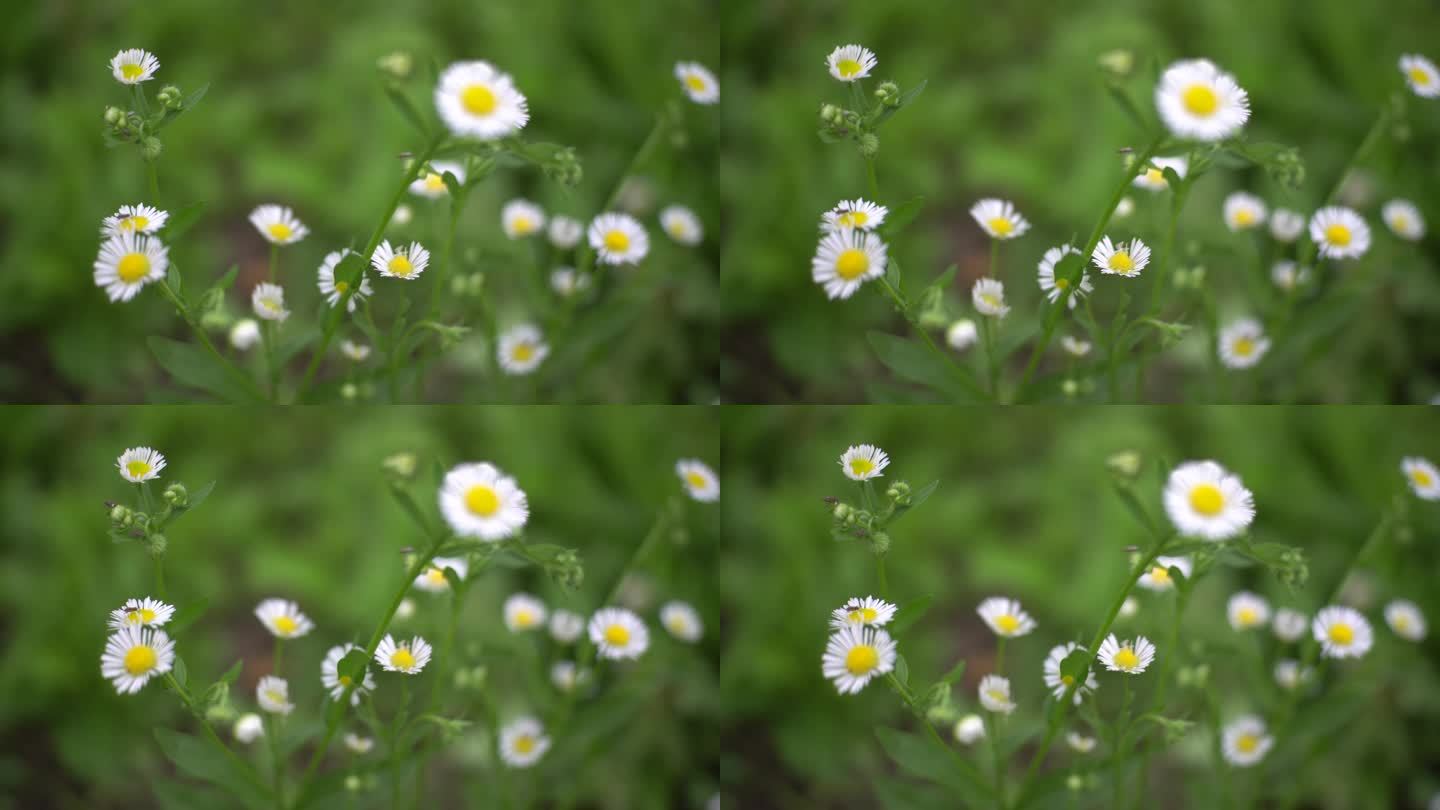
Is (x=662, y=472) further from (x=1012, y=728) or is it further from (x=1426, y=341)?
(x=1426, y=341)

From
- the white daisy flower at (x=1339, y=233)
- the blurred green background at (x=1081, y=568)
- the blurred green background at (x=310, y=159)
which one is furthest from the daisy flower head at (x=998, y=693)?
the white daisy flower at (x=1339, y=233)

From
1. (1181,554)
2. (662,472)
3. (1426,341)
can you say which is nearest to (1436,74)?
(1426,341)

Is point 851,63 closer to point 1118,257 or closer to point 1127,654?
point 1118,257

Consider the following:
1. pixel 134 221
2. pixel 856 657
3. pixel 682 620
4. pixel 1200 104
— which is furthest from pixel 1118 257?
pixel 134 221

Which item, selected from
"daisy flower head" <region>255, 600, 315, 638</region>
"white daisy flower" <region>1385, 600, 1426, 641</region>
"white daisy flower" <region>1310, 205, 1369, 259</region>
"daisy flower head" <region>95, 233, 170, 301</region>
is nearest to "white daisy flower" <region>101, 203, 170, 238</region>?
"daisy flower head" <region>95, 233, 170, 301</region>

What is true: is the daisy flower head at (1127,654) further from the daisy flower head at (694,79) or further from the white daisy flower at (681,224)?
the daisy flower head at (694,79)

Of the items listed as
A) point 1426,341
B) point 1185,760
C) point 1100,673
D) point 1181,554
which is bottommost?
point 1185,760
